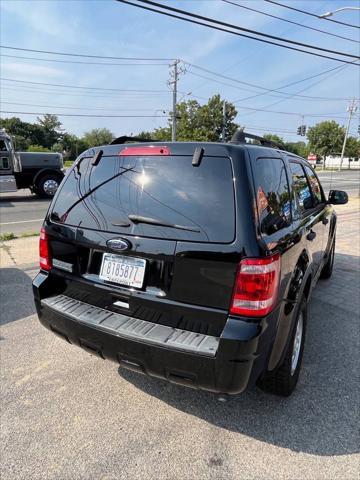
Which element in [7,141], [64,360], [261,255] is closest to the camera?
[261,255]

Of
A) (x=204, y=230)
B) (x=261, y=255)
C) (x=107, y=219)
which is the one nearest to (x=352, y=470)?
(x=261, y=255)

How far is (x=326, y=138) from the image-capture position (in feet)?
263

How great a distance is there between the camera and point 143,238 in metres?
2.18

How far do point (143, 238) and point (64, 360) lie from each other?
62.5 inches

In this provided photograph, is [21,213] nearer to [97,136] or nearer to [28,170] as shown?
[28,170]

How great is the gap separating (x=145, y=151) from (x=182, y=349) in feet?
4.13

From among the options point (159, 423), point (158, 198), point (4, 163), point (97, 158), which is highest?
point (97, 158)

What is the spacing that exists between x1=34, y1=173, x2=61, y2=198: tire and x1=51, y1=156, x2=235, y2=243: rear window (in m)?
13.6

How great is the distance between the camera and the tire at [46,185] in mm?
15297

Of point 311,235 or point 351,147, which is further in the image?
point 351,147

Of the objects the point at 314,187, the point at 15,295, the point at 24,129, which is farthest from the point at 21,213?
the point at 24,129

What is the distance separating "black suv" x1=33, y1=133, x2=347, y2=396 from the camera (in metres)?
1.98

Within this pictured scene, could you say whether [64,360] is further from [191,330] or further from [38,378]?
[191,330]

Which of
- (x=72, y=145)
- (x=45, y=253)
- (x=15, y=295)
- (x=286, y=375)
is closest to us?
(x=286, y=375)
